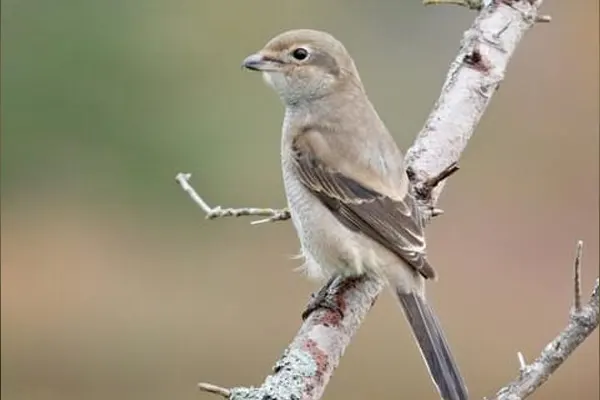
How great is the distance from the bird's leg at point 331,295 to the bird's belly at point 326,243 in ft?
0.10

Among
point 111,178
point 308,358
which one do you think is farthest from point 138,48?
point 308,358

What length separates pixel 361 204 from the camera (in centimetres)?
454

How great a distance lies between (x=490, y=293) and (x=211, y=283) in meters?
2.32

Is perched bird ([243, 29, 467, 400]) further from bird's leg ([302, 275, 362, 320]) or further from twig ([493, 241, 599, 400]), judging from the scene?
twig ([493, 241, 599, 400])

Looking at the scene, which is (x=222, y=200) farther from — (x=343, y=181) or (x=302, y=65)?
(x=343, y=181)

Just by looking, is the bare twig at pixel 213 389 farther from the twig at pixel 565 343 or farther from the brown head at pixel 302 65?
the brown head at pixel 302 65

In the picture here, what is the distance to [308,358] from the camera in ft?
12.2

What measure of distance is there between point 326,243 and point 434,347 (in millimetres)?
613

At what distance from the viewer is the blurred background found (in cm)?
1012

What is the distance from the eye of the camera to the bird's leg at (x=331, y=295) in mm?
4117

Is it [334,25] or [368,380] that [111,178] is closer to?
[334,25]

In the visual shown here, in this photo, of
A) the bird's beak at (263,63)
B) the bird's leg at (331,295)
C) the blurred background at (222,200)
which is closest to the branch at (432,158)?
the bird's leg at (331,295)

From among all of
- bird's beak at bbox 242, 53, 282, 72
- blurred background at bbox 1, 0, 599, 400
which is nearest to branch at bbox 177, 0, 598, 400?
bird's beak at bbox 242, 53, 282, 72

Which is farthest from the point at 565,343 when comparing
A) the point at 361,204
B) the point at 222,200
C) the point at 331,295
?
the point at 222,200
